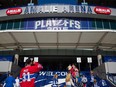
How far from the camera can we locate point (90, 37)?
2011 cm

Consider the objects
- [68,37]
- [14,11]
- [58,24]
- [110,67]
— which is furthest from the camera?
[14,11]

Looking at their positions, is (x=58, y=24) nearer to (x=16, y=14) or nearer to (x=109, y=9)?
(x=16, y=14)

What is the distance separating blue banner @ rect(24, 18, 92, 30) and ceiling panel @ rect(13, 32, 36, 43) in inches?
230

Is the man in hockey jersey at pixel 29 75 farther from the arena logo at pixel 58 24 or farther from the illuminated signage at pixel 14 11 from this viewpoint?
the illuminated signage at pixel 14 11

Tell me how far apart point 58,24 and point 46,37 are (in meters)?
7.03

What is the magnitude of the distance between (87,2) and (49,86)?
20.4 metres

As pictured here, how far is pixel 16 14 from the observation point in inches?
1161

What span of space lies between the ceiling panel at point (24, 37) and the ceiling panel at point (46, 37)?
2.61 ft

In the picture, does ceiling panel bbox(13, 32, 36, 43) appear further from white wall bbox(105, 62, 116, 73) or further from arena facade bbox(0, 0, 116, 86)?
white wall bbox(105, 62, 116, 73)

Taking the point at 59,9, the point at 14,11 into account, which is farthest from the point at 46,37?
the point at 14,11

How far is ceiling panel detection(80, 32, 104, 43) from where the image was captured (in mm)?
18994

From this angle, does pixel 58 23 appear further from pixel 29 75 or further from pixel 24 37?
pixel 29 75

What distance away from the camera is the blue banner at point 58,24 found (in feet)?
88.8

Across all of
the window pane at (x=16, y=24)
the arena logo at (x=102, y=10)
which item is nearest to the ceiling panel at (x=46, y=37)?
the window pane at (x=16, y=24)
